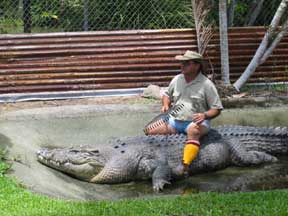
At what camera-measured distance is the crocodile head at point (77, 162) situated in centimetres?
629

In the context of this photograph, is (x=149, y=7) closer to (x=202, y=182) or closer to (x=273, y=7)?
(x=273, y=7)

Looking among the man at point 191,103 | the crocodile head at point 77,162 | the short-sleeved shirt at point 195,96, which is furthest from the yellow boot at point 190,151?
the crocodile head at point 77,162

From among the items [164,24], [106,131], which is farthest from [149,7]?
[106,131]

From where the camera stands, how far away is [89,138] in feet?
25.0

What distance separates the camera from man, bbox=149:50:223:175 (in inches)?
252

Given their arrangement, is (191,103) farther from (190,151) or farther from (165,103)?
(190,151)

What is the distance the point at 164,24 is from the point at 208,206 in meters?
6.08

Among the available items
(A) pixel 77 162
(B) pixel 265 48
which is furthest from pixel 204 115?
(B) pixel 265 48

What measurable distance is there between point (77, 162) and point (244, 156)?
6.84 feet

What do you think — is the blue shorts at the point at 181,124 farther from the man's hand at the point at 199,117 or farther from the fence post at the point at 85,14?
the fence post at the point at 85,14

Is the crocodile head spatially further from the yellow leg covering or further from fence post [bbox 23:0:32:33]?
fence post [bbox 23:0:32:33]

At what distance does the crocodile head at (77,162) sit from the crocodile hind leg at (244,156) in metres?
1.67

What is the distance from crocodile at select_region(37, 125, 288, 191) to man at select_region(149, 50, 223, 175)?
0.18 meters

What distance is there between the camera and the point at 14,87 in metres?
9.21
